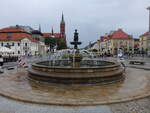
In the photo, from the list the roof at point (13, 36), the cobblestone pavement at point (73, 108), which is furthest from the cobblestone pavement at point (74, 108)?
the roof at point (13, 36)

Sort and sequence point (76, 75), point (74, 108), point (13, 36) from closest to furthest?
point (74, 108), point (76, 75), point (13, 36)

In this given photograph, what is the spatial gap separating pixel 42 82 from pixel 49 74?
2.30 ft

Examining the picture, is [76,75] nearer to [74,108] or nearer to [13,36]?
[74,108]

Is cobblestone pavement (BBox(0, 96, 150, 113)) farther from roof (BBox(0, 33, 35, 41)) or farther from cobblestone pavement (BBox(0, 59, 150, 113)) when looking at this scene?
roof (BBox(0, 33, 35, 41))

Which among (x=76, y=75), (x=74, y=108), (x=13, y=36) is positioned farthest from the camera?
(x=13, y=36)

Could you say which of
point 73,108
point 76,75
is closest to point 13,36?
point 76,75

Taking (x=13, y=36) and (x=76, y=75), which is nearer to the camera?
(x=76, y=75)

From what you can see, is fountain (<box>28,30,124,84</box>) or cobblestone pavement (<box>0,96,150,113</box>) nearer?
cobblestone pavement (<box>0,96,150,113</box>)

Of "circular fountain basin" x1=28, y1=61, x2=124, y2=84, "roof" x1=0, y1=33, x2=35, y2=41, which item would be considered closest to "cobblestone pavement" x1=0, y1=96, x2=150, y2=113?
"circular fountain basin" x1=28, y1=61, x2=124, y2=84

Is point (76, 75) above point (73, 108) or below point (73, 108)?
above

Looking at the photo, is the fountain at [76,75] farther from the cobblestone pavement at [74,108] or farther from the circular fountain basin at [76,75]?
the cobblestone pavement at [74,108]

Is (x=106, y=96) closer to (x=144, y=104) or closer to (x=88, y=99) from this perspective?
(x=88, y=99)

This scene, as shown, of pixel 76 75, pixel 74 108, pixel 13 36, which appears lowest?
pixel 74 108

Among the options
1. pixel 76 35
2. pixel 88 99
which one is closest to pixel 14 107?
pixel 88 99
